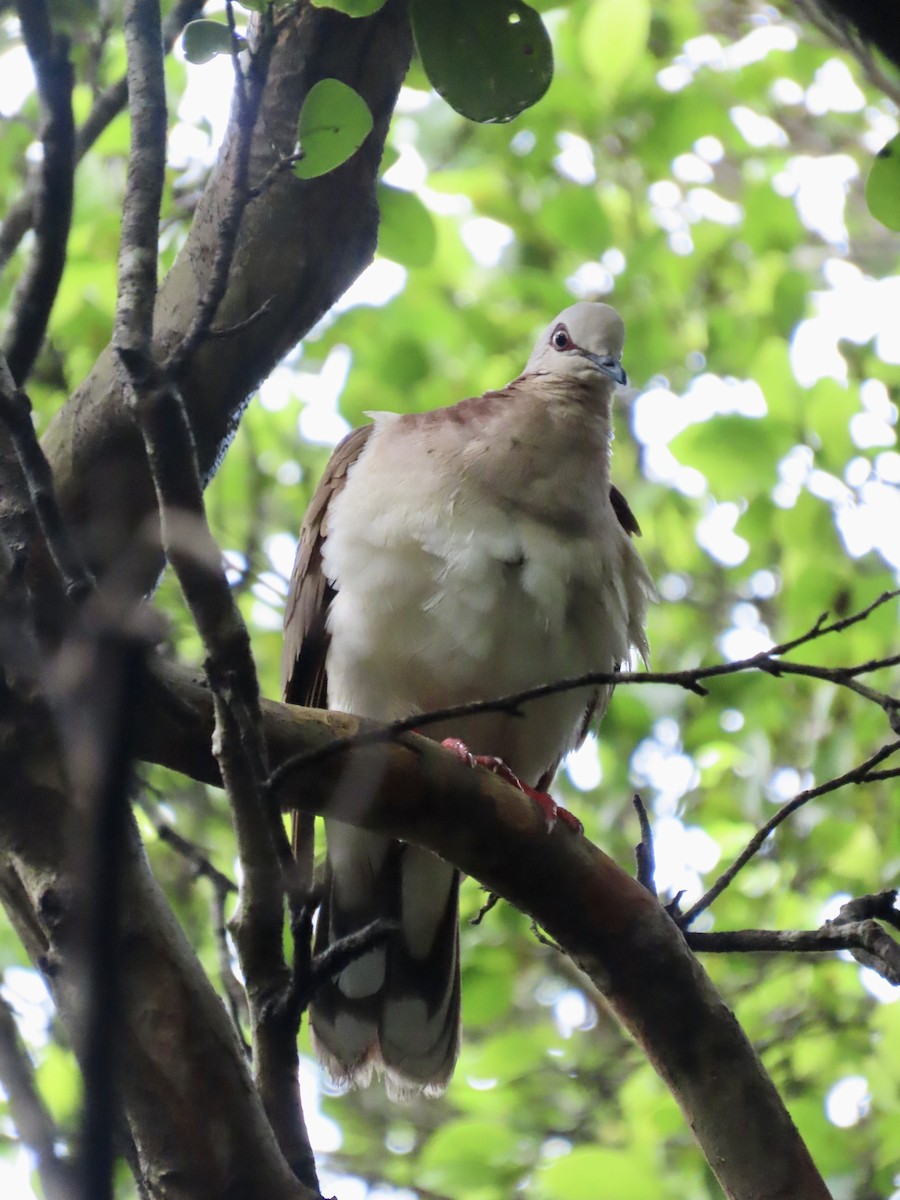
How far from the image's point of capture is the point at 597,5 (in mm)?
4816

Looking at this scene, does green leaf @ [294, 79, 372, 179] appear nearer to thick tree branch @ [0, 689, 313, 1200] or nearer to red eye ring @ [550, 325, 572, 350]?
thick tree branch @ [0, 689, 313, 1200]

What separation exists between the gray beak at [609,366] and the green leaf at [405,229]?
554mm

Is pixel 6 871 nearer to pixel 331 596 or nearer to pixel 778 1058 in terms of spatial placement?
pixel 331 596

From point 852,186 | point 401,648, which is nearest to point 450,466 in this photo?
point 401,648

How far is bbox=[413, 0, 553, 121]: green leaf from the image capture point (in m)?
1.68

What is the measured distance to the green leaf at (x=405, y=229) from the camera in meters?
3.37

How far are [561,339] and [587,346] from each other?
127 millimetres

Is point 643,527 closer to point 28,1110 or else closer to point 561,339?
point 561,339

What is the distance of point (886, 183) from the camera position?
1.78m

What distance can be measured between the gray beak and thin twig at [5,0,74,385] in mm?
1654

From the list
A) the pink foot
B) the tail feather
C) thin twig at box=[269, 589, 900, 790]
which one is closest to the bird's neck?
the pink foot

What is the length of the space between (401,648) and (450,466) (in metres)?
0.45

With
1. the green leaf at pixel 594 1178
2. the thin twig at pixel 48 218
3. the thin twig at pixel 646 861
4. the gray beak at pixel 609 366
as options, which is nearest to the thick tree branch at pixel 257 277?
the thin twig at pixel 48 218

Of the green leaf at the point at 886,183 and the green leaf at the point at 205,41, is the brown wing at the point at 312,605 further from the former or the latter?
the green leaf at the point at 886,183
